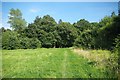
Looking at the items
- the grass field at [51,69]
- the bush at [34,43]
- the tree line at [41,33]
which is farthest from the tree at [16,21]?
the grass field at [51,69]

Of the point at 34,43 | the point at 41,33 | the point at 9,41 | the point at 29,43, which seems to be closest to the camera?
the point at 9,41

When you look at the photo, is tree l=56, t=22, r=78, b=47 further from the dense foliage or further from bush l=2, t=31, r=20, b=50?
bush l=2, t=31, r=20, b=50

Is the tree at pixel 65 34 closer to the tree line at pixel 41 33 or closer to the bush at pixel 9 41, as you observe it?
the tree line at pixel 41 33

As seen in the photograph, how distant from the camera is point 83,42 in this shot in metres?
38.2

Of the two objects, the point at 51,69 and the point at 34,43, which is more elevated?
the point at 34,43

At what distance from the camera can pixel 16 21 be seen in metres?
53.9

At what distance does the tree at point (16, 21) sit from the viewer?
53.8 m

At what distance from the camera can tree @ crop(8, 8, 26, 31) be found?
5381 cm

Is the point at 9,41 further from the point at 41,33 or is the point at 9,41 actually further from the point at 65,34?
the point at 65,34

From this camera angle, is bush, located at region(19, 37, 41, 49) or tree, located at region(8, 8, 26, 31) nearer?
bush, located at region(19, 37, 41, 49)

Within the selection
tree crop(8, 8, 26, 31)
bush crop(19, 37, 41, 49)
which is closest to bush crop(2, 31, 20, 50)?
bush crop(19, 37, 41, 49)

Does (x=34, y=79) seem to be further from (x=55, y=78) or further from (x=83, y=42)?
(x=83, y=42)

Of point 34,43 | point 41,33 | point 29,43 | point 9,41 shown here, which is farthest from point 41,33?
point 9,41

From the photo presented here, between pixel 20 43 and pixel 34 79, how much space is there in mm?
36389
